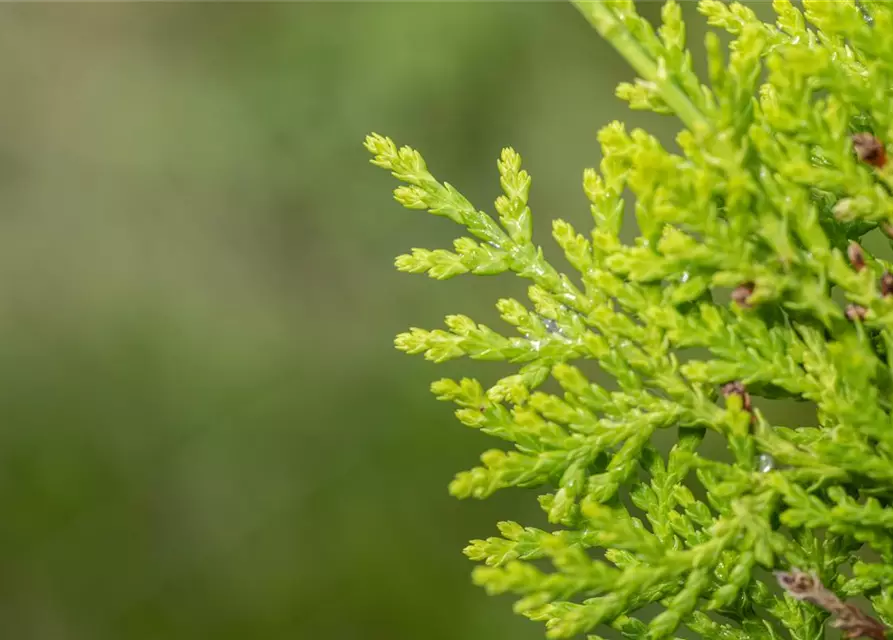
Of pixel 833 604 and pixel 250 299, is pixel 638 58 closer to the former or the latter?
pixel 833 604

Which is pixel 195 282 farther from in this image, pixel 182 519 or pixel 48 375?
pixel 182 519

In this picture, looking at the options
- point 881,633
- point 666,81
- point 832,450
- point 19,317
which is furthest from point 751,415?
point 19,317

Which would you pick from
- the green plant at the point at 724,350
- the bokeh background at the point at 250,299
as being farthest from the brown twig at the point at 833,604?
the bokeh background at the point at 250,299

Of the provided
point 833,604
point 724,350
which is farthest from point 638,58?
point 833,604

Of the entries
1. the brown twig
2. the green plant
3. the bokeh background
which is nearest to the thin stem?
the green plant

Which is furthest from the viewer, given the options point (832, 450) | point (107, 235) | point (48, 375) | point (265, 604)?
point (107, 235)

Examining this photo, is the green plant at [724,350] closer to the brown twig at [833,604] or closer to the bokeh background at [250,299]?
the brown twig at [833,604]
